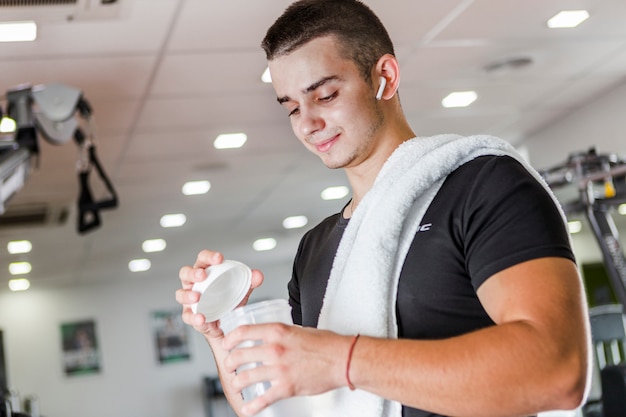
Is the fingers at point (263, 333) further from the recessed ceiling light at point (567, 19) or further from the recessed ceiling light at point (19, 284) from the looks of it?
the recessed ceiling light at point (19, 284)

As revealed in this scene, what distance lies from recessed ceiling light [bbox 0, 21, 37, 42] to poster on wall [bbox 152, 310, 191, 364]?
28.4 ft

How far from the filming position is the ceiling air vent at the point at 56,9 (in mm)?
2689

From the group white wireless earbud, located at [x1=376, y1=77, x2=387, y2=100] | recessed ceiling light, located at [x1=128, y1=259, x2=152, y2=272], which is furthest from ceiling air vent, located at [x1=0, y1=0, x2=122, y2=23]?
recessed ceiling light, located at [x1=128, y1=259, x2=152, y2=272]

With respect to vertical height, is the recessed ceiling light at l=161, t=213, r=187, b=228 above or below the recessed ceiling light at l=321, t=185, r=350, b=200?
above

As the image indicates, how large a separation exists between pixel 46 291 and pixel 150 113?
24.8 feet

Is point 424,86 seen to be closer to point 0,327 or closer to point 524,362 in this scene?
point 524,362

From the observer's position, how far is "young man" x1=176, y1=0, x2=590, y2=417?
0.76m

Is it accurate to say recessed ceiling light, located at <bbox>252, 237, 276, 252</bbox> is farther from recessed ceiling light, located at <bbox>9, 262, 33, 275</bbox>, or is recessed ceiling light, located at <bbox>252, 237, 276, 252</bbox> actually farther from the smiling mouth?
the smiling mouth

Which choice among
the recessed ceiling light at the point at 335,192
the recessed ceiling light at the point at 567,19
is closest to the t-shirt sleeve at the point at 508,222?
the recessed ceiling light at the point at 567,19

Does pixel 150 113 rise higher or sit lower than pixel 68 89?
higher

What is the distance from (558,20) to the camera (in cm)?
366

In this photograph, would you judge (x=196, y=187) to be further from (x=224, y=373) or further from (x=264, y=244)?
(x=224, y=373)

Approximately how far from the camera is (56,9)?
2734 millimetres

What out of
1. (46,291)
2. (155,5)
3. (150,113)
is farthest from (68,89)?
(46,291)
